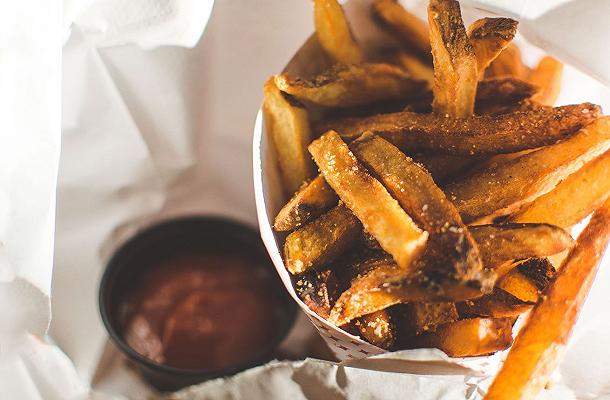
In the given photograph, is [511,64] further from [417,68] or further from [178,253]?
[178,253]

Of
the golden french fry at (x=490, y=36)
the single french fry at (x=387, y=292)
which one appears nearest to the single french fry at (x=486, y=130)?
the golden french fry at (x=490, y=36)

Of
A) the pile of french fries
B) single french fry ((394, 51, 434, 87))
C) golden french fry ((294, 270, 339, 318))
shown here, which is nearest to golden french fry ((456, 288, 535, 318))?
the pile of french fries

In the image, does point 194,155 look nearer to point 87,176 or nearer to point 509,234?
point 87,176

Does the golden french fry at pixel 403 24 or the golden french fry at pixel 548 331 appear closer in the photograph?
the golden french fry at pixel 548 331

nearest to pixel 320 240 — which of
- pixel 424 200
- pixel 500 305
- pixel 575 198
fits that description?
pixel 424 200

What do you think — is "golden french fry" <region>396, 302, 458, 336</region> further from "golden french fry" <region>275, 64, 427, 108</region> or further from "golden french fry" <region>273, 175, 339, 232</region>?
"golden french fry" <region>275, 64, 427, 108</region>

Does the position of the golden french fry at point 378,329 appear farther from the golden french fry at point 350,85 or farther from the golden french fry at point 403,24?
the golden french fry at point 403,24
